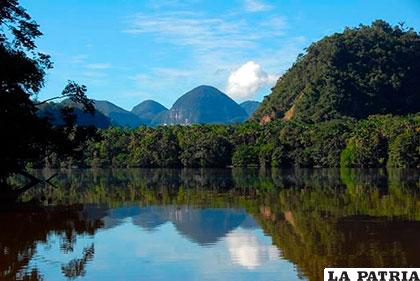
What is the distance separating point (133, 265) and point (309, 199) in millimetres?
19642

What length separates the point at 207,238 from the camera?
832 inches

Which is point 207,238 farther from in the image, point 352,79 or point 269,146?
point 352,79

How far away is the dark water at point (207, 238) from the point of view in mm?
15586

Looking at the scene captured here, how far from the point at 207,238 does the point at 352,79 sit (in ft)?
484

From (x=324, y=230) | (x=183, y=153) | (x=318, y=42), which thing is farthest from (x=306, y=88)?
(x=324, y=230)

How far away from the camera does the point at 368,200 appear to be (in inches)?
1312

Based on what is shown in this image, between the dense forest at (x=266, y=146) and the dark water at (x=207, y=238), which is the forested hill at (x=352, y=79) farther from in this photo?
the dark water at (x=207, y=238)

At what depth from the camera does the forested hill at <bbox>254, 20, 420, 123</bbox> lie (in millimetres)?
154300

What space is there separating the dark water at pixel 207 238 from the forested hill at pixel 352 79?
116 m

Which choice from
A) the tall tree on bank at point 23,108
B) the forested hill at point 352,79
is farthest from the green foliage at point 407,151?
the tall tree on bank at point 23,108

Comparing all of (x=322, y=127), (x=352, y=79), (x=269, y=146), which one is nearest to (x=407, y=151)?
(x=322, y=127)

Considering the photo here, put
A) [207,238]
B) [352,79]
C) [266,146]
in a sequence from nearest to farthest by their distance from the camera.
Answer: [207,238]
[266,146]
[352,79]

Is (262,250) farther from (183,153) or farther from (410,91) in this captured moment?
(410,91)

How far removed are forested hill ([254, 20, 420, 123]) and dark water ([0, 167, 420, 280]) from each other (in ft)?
380
